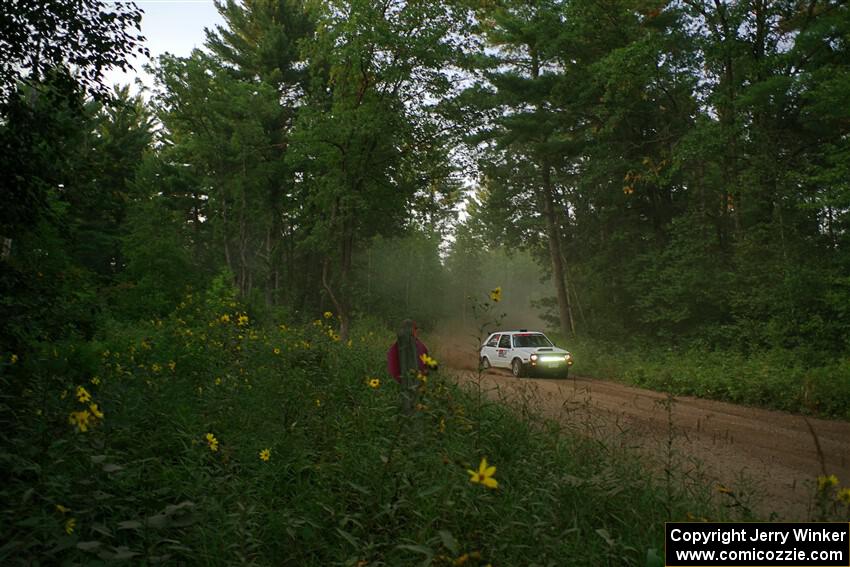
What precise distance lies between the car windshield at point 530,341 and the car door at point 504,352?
1.63 ft

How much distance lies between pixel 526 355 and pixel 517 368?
888 mm

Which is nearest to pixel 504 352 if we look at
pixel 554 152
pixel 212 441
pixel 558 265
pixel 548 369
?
pixel 548 369

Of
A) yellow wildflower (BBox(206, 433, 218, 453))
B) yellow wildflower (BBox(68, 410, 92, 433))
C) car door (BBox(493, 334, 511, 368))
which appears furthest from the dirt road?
car door (BBox(493, 334, 511, 368))

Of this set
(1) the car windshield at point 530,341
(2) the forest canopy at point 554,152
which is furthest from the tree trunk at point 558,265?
(1) the car windshield at point 530,341

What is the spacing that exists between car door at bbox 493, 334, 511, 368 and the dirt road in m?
6.75

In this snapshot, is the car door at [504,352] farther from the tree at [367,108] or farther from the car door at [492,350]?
the tree at [367,108]

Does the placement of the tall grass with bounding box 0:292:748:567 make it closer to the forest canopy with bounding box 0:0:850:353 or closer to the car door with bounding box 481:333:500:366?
the forest canopy with bounding box 0:0:850:353

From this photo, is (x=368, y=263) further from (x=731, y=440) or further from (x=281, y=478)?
(x=281, y=478)

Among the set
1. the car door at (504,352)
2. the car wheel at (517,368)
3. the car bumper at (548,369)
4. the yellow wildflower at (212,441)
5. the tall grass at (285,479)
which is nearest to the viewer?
the tall grass at (285,479)

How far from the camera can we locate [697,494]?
504 centimetres

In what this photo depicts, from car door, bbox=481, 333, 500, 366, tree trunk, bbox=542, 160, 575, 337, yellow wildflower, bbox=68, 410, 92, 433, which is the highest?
tree trunk, bbox=542, 160, 575, 337

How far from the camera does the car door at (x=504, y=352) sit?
1953cm

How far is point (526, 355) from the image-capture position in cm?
1800

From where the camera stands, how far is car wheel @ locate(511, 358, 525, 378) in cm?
1829
